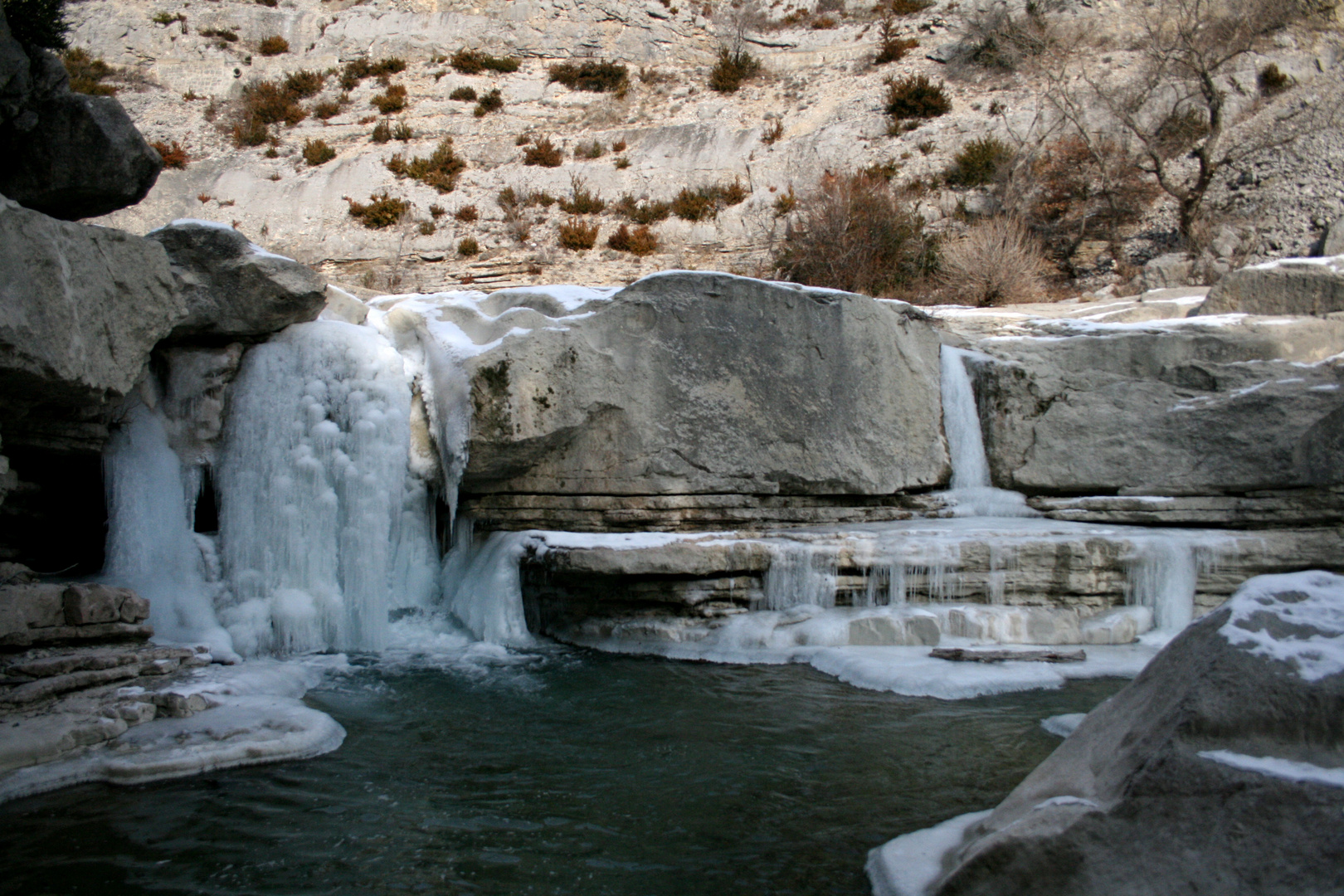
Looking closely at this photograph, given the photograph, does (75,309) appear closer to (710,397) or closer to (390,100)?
(710,397)

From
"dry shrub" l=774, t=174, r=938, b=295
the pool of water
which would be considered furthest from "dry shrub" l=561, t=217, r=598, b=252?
the pool of water

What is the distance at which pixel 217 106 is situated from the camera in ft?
61.1

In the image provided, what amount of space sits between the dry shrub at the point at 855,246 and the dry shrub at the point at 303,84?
12.3 metres

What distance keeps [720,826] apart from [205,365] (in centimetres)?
578

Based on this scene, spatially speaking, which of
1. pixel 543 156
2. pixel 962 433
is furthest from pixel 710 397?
pixel 543 156

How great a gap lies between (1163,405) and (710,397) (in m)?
4.29

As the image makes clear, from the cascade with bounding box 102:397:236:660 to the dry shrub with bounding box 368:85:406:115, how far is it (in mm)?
14265

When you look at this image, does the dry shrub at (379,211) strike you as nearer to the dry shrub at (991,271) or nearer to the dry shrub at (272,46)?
the dry shrub at (272,46)

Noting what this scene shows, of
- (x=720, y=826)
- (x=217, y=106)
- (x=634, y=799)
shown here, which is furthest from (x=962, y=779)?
(x=217, y=106)

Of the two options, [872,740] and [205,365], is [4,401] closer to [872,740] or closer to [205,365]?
[205,365]

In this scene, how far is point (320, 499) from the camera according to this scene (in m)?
6.91

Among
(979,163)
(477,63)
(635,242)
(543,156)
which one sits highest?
(477,63)

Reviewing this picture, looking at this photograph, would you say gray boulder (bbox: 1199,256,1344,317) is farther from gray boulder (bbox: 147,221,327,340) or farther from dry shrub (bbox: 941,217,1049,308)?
gray boulder (bbox: 147,221,327,340)

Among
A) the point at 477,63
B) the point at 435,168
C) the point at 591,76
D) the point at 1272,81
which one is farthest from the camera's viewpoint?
the point at 591,76
